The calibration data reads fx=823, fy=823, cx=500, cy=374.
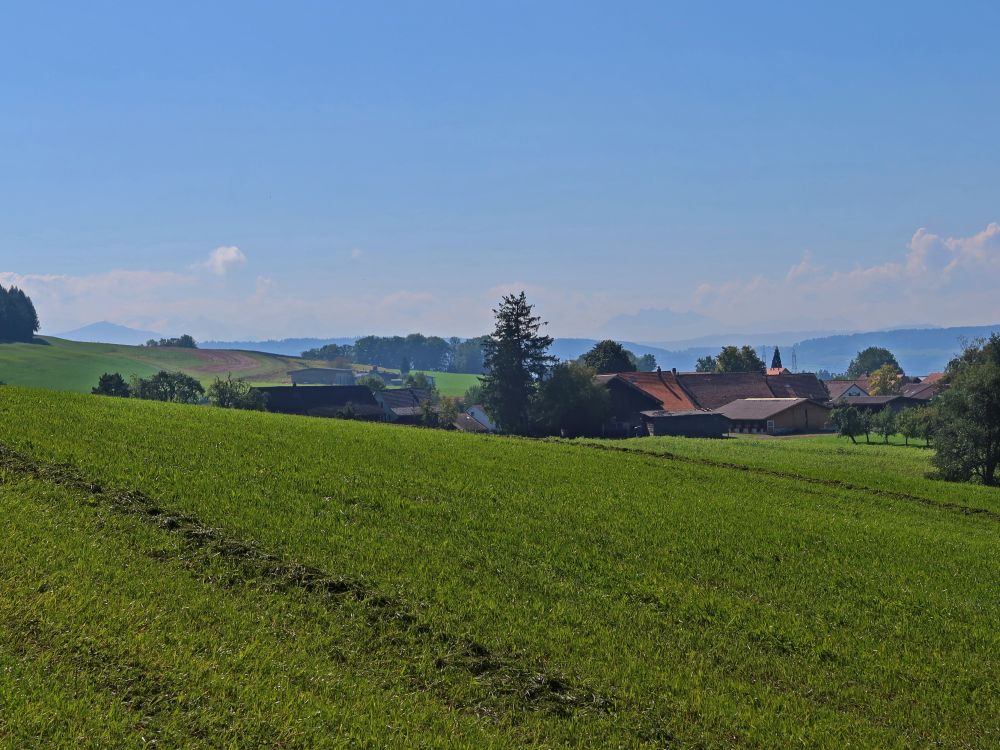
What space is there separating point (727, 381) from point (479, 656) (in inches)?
4743

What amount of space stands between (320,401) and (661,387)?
171 feet

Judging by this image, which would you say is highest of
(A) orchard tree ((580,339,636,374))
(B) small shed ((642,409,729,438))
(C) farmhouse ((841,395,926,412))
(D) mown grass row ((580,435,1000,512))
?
(A) orchard tree ((580,339,636,374))

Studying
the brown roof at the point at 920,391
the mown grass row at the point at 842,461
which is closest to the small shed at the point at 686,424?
the mown grass row at the point at 842,461

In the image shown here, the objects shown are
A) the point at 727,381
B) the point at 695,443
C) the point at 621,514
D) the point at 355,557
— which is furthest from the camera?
the point at 727,381

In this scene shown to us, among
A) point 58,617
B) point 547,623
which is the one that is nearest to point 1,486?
point 58,617

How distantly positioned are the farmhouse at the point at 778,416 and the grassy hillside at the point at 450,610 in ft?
276

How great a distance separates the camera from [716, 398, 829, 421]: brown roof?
355ft

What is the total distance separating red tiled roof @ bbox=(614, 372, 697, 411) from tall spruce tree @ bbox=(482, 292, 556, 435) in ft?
38.5

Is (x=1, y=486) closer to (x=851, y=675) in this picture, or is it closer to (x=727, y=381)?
(x=851, y=675)

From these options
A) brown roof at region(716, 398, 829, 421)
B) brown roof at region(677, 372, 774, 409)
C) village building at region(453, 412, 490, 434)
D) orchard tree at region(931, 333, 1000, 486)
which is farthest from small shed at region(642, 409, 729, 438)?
orchard tree at region(931, 333, 1000, 486)

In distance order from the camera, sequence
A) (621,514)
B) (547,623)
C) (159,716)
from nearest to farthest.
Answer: (159,716)
(547,623)
(621,514)

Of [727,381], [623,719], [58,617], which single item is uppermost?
[727,381]

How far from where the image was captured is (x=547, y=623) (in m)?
14.6

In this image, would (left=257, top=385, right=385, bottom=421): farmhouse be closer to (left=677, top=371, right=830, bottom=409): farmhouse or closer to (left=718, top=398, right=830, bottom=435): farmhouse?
(left=677, top=371, right=830, bottom=409): farmhouse
